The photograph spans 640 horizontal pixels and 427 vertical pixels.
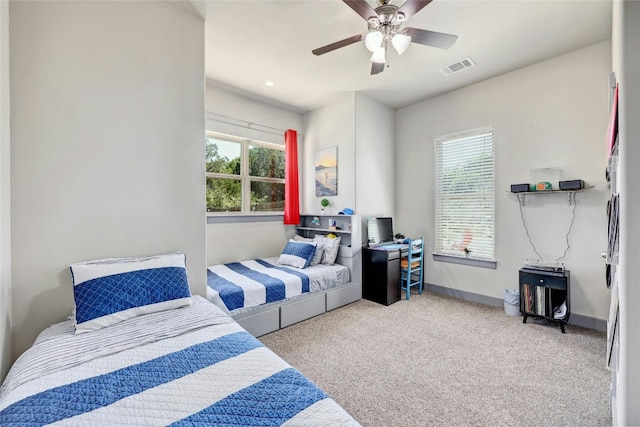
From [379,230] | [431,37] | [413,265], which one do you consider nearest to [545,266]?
[413,265]

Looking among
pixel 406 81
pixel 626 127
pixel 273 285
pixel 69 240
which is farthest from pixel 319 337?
pixel 406 81

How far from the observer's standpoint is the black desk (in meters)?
3.55

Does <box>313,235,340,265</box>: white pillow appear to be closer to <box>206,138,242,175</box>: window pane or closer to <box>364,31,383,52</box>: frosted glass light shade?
<box>206,138,242,175</box>: window pane

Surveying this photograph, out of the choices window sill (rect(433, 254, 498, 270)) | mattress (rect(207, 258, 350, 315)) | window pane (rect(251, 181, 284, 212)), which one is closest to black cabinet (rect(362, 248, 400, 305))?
mattress (rect(207, 258, 350, 315))

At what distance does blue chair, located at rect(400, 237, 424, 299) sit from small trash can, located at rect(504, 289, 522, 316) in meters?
1.09

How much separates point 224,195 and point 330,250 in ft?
5.75

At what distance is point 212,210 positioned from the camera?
3.78 metres

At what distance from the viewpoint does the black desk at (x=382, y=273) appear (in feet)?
11.7

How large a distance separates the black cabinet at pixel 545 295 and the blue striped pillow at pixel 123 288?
336 cm

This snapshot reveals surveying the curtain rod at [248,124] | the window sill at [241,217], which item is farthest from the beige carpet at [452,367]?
the curtain rod at [248,124]

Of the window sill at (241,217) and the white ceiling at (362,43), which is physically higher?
the white ceiling at (362,43)

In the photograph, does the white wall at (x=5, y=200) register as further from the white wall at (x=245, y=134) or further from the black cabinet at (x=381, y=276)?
the black cabinet at (x=381, y=276)

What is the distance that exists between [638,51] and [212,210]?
3.95 m

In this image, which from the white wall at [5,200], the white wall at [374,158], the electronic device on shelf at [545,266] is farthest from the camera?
the white wall at [374,158]
